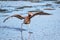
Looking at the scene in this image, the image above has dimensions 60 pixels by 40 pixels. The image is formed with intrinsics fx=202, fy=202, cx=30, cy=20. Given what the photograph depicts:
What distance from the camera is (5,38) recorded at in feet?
8.86

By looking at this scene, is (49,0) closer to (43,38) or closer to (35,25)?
(35,25)

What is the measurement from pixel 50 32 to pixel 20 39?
531mm

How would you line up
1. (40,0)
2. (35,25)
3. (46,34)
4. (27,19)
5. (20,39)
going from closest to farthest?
(27,19), (20,39), (46,34), (35,25), (40,0)

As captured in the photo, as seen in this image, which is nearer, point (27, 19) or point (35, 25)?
point (27, 19)

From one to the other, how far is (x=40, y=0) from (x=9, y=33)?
4.70 metres

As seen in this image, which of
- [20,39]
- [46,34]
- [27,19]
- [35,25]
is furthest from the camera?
[35,25]

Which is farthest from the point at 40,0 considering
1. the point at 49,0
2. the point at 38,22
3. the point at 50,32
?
the point at 50,32

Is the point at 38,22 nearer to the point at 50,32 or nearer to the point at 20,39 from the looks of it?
the point at 50,32

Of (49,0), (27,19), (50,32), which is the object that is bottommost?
(49,0)

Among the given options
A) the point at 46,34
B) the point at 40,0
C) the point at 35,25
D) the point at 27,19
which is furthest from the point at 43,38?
the point at 40,0

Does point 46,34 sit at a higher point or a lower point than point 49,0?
higher

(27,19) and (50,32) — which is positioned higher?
(27,19)

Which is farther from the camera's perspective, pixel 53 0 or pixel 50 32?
pixel 53 0

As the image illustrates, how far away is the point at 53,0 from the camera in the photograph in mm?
7781
